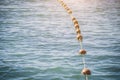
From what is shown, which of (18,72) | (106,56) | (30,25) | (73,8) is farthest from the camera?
(73,8)

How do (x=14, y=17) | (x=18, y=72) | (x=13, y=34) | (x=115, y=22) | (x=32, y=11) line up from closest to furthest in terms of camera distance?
1. (x=18, y=72)
2. (x=13, y=34)
3. (x=115, y=22)
4. (x=14, y=17)
5. (x=32, y=11)

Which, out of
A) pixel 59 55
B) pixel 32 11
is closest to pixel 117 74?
pixel 59 55

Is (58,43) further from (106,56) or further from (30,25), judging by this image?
(30,25)

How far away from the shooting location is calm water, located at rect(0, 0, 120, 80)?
15.0 m

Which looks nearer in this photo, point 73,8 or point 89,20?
point 89,20

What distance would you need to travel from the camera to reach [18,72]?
14828 millimetres

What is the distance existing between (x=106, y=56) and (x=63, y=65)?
118 inches

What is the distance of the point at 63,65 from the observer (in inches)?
629

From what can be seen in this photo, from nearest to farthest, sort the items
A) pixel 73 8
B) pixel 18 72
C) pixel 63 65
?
pixel 18 72 → pixel 63 65 → pixel 73 8

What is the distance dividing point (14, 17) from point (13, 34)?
7140 mm

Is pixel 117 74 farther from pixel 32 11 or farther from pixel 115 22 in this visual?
pixel 32 11

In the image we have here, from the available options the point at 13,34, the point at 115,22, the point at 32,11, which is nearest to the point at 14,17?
the point at 32,11

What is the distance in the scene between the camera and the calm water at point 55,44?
49.3 feet

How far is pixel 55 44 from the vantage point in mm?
20078
